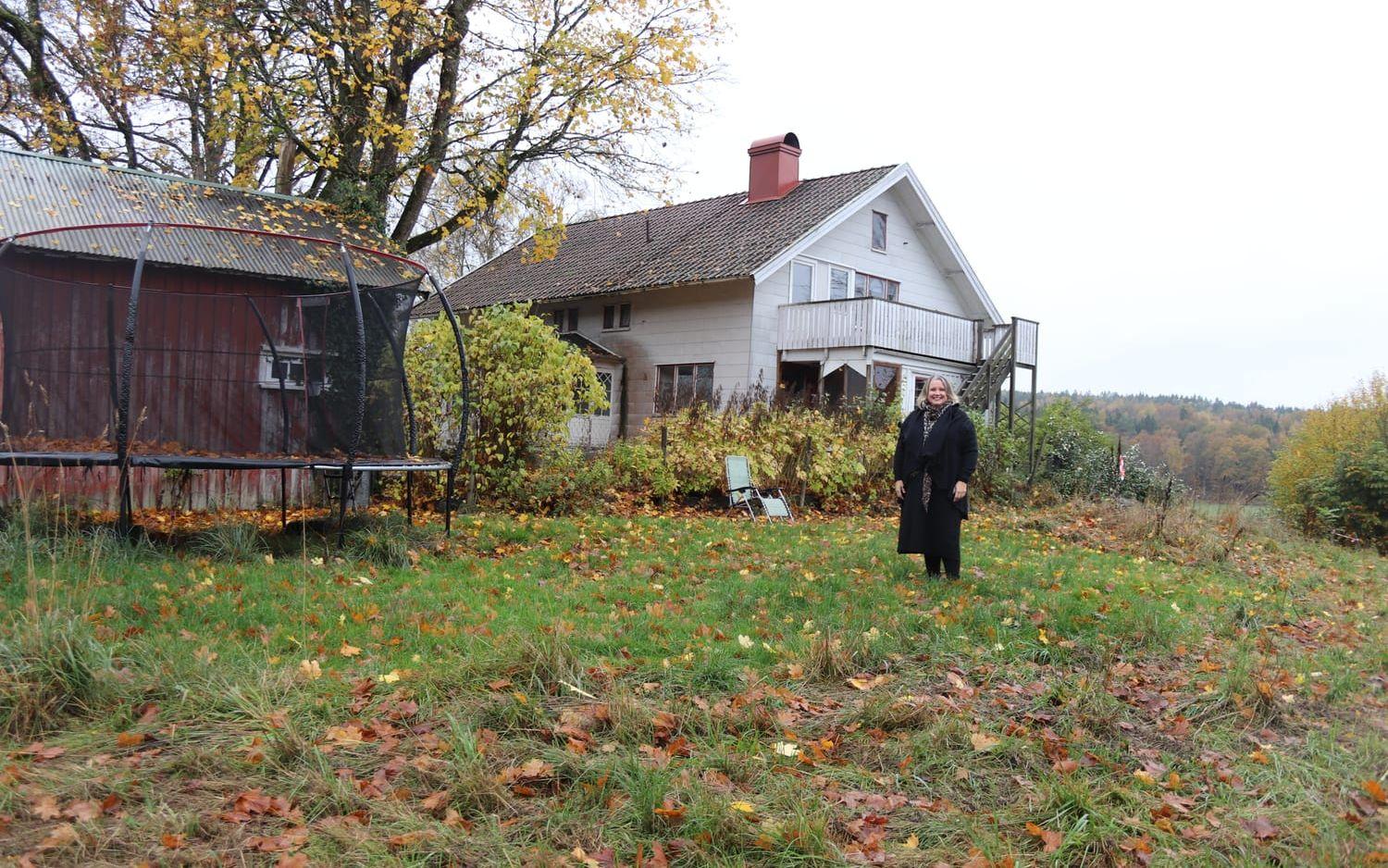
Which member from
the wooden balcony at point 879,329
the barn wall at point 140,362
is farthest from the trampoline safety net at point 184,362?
the wooden balcony at point 879,329

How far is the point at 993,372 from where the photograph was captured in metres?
23.3

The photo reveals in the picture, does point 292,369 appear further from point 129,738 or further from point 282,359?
point 129,738

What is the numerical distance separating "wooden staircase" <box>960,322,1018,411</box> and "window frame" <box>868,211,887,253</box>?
12.6 feet

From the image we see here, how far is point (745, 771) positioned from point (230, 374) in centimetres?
795

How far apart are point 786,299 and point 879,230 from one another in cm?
395

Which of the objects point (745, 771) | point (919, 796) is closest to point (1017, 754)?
point (919, 796)

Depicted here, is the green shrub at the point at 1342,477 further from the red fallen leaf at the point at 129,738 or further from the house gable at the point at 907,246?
the red fallen leaf at the point at 129,738

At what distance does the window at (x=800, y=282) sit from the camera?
22.1 m

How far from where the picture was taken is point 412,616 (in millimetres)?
5742

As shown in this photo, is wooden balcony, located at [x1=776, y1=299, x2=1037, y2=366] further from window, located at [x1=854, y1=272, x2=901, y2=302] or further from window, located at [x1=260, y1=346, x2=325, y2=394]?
window, located at [x1=260, y1=346, x2=325, y2=394]

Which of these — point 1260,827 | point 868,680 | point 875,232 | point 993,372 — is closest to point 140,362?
point 868,680

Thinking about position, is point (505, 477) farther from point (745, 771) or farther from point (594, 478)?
point (745, 771)

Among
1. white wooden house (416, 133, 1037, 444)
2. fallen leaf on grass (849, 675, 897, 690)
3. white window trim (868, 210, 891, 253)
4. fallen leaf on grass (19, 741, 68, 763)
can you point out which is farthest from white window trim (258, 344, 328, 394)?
white window trim (868, 210, 891, 253)

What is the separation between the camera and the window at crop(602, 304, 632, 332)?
24.0 m
